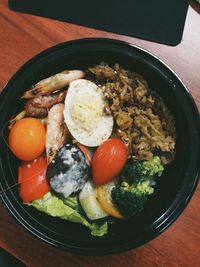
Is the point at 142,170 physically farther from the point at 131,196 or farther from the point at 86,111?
the point at 86,111

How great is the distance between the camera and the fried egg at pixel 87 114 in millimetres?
1418

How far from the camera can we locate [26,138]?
1383mm

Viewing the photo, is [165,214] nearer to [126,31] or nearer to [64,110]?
[64,110]

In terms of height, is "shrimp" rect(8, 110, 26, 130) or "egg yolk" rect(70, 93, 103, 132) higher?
"egg yolk" rect(70, 93, 103, 132)

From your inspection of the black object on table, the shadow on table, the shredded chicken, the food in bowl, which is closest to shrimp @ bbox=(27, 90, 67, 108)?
the food in bowl

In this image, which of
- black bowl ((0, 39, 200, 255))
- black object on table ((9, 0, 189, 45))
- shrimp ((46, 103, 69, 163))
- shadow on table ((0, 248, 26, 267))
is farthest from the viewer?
shadow on table ((0, 248, 26, 267))

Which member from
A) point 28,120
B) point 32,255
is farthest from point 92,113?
point 32,255

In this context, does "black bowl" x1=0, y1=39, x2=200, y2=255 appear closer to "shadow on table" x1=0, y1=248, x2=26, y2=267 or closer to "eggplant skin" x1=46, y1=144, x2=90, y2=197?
"eggplant skin" x1=46, y1=144, x2=90, y2=197

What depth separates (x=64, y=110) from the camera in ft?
4.72

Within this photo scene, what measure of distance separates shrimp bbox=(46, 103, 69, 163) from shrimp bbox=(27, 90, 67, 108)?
0.02 meters

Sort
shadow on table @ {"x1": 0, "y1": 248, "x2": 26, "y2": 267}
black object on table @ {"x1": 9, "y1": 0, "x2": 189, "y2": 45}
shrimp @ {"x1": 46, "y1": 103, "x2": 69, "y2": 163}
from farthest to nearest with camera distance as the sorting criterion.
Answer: shadow on table @ {"x1": 0, "y1": 248, "x2": 26, "y2": 267} < black object on table @ {"x1": 9, "y1": 0, "x2": 189, "y2": 45} < shrimp @ {"x1": 46, "y1": 103, "x2": 69, "y2": 163}

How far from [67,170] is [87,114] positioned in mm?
198

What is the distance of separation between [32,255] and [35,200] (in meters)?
0.23

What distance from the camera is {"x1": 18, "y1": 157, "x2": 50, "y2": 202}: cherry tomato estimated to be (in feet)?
4.61
